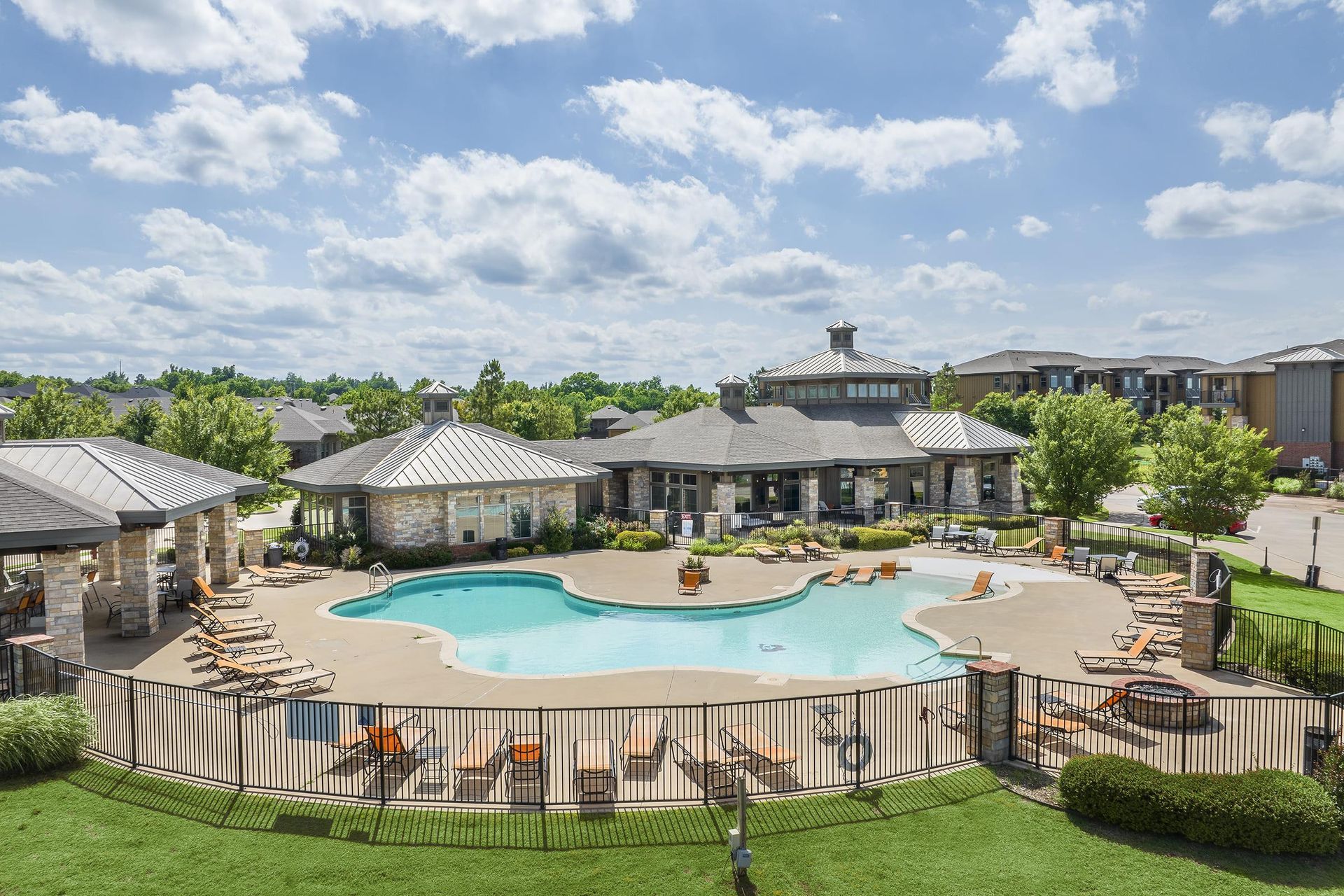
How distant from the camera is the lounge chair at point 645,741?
1052 cm

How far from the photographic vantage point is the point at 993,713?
427 inches

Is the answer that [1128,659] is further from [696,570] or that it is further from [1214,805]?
[696,570]

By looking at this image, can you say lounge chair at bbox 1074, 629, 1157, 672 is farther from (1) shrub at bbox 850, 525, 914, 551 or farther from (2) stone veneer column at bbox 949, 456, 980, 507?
(2) stone veneer column at bbox 949, 456, 980, 507

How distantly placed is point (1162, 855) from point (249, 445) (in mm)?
32643

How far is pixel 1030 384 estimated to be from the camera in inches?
3290

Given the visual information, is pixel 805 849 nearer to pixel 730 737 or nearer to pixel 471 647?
pixel 730 737

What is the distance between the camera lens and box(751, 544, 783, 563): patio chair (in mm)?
27453

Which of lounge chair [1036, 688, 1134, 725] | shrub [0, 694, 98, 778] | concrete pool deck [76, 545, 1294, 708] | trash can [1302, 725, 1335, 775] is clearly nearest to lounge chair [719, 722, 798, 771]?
concrete pool deck [76, 545, 1294, 708]

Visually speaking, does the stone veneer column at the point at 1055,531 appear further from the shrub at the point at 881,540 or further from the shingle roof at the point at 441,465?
the shingle roof at the point at 441,465

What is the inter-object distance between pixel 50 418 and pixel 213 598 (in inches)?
1007

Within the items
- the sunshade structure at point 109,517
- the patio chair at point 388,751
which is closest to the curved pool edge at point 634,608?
the sunshade structure at point 109,517

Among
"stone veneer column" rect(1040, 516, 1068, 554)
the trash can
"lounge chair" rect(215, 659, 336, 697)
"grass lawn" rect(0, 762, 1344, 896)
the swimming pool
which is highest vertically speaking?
"stone veneer column" rect(1040, 516, 1068, 554)

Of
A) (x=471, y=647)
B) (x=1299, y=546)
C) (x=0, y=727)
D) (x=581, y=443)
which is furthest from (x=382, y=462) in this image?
(x=1299, y=546)

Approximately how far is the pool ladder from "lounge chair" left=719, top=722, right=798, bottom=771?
15474mm
